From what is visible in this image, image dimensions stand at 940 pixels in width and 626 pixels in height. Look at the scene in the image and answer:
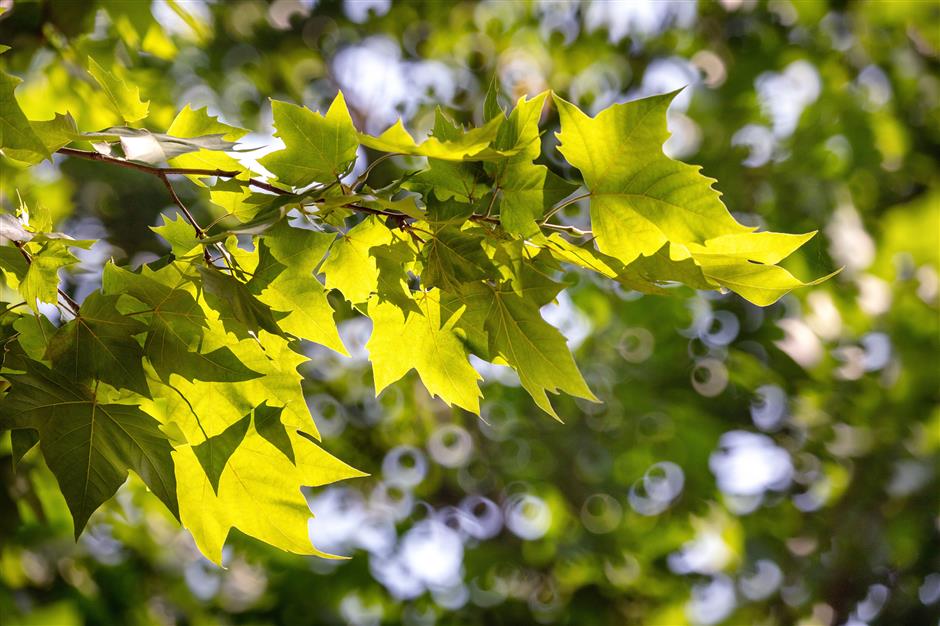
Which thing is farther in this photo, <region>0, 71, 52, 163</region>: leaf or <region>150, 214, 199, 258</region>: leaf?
<region>150, 214, 199, 258</region>: leaf

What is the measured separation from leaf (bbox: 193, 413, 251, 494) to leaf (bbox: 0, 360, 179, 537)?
43 millimetres

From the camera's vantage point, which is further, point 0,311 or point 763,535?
point 763,535

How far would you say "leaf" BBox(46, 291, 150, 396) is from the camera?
64 cm

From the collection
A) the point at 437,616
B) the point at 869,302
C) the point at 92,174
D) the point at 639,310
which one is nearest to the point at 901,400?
the point at 869,302

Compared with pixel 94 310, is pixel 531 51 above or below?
below

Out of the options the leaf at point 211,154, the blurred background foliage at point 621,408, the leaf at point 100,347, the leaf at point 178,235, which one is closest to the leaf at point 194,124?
the leaf at point 211,154

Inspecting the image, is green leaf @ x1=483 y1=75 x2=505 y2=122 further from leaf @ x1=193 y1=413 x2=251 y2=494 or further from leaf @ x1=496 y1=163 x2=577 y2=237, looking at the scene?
leaf @ x1=193 y1=413 x2=251 y2=494

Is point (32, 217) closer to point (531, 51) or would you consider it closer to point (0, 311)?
point (0, 311)

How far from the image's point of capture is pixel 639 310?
3.09 meters

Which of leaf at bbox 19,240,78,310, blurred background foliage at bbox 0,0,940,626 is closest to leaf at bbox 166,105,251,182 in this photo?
leaf at bbox 19,240,78,310

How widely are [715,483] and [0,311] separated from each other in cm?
281

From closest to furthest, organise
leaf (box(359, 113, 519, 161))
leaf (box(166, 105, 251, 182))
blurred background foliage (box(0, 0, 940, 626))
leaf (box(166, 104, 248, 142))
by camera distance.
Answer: leaf (box(359, 113, 519, 161)) < leaf (box(166, 105, 251, 182)) < leaf (box(166, 104, 248, 142)) < blurred background foliage (box(0, 0, 940, 626))

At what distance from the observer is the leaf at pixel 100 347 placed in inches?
25.0

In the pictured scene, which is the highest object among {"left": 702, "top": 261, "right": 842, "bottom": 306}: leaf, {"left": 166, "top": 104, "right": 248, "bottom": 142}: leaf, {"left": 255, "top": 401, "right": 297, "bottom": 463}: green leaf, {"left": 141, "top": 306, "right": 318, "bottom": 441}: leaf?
{"left": 166, "top": 104, "right": 248, "bottom": 142}: leaf
